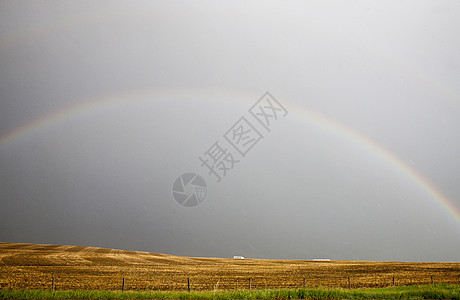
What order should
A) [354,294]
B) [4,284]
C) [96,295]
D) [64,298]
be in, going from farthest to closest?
[4,284]
[354,294]
[96,295]
[64,298]

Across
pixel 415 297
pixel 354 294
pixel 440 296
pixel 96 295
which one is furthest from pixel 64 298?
pixel 440 296

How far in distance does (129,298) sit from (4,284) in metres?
13.0

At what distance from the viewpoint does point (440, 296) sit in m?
18.4

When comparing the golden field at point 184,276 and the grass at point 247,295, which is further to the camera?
the golden field at point 184,276

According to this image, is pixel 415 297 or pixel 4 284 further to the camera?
pixel 4 284

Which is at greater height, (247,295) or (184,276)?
(184,276)

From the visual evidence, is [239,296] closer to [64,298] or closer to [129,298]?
[129,298]

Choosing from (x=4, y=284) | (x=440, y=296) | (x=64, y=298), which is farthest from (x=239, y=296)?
(x=4, y=284)

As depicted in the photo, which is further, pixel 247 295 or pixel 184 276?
pixel 184 276

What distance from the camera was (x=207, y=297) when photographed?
18328 mm

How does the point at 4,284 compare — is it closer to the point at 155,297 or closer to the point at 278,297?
the point at 155,297

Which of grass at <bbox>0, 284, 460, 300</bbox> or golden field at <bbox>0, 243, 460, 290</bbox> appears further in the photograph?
golden field at <bbox>0, 243, 460, 290</bbox>

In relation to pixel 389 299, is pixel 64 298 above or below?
above

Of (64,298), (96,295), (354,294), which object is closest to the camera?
(64,298)
